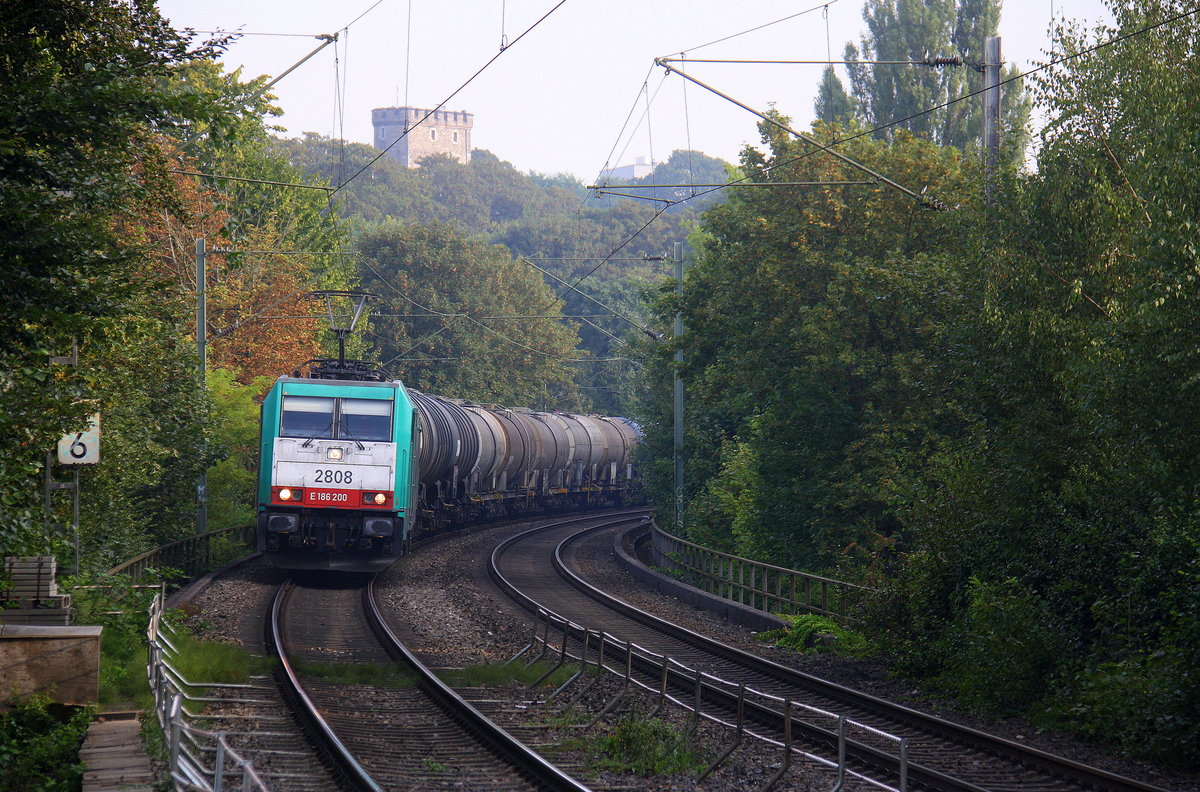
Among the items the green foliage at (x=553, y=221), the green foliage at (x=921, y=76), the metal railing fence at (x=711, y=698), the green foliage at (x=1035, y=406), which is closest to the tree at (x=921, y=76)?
the green foliage at (x=921, y=76)

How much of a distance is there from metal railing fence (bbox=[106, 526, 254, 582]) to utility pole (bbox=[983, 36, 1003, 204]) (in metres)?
13.5

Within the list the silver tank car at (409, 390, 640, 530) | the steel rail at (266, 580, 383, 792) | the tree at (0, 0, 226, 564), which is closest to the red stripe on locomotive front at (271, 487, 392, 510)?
the silver tank car at (409, 390, 640, 530)

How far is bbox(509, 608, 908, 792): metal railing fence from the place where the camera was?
30.7 ft

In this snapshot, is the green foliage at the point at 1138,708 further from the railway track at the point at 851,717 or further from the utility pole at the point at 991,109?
the utility pole at the point at 991,109

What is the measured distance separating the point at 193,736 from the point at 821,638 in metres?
9.58

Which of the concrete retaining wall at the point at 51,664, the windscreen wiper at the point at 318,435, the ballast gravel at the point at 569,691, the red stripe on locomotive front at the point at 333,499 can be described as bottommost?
the ballast gravel at the point at 569,691

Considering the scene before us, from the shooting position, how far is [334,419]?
22078 mm

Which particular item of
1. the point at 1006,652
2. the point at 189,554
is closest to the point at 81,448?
the point at 1006,652

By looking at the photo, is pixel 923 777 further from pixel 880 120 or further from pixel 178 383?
pixel 880 120

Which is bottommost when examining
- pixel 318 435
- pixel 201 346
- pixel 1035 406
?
pixel 318 435

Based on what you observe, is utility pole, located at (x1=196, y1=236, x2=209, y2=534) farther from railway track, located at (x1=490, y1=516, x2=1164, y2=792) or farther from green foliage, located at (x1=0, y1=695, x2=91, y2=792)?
green foliage, located at (x1=0, y1=695, x2=91, y2=792)

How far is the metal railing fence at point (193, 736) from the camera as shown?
7.30 m

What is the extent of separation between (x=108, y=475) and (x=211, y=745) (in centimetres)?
930

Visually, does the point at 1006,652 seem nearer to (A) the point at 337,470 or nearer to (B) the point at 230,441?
(A) the point at 337,470
